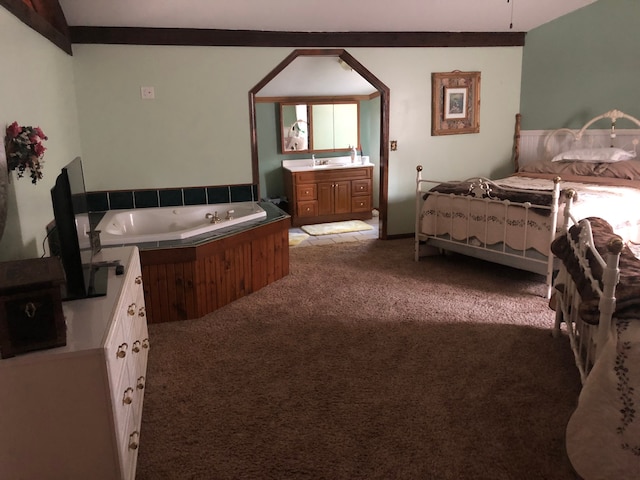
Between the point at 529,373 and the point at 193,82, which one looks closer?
the point at 529,373

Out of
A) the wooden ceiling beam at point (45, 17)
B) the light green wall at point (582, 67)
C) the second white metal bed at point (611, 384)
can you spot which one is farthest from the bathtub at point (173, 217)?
the light green wall at point (582, 67)

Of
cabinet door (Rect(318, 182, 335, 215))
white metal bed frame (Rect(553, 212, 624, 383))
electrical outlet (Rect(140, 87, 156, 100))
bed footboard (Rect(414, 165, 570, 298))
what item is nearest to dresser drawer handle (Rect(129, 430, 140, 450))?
white metal bed frame (Rect(553, 212, 624, 383))

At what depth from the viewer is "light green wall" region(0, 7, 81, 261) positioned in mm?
2551

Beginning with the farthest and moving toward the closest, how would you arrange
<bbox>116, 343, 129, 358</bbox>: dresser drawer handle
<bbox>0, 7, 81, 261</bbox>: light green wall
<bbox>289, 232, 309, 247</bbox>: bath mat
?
<bbox>289, 232, 309, 247</bbox>: bath mat < <bbox>0, 7, 81, 261</bbox>: light green wall < <bbox>116, 343, 129, 358</bbox>: dresser drawer handle

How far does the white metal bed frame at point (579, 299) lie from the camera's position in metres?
1.79

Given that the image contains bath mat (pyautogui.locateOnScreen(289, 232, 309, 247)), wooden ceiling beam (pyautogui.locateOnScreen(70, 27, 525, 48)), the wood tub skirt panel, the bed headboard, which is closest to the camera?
the wood tub skirt panel

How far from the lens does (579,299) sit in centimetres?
231

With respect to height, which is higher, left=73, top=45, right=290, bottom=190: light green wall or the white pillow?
left=73, top=45, right=290, bottom=190: light green wall

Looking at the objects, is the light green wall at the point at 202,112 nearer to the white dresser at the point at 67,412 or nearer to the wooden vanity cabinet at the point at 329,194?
the wooden vanity cabinet at the point at 329,194

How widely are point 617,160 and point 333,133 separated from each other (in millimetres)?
3491

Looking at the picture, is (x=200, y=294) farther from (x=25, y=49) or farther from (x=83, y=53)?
(x=83, y=53)

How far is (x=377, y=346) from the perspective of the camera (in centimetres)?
295

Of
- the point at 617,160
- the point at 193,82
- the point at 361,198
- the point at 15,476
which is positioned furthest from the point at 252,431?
the point at 361,198

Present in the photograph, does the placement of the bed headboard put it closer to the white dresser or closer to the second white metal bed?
the second white metal bed
